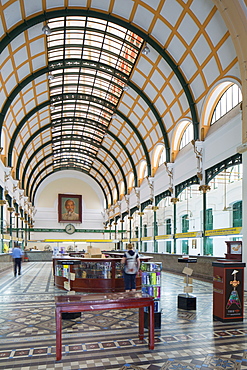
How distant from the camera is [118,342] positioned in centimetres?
582

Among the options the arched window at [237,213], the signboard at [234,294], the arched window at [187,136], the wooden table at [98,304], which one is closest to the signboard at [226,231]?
the arched window at [237,213]

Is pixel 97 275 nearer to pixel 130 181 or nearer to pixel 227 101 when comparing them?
pixel 227 101

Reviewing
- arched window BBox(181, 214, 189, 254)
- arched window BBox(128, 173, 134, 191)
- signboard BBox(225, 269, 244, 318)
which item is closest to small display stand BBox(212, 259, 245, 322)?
signboard BBox(225, 269, 244, 318)

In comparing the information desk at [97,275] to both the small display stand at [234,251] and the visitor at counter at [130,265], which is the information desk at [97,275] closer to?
the visitor at counter at [130,265]

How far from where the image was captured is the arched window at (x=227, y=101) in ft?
50.9

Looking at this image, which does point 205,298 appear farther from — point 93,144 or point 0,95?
point 93,144

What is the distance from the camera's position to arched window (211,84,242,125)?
1552cm

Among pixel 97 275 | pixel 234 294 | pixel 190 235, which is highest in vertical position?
pixel 190 235

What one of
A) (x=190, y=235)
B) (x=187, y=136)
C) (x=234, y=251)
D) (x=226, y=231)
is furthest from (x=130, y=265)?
(x=187, y=136)

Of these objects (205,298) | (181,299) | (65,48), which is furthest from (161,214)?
(181,299)

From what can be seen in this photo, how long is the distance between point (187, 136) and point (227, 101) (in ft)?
17.7

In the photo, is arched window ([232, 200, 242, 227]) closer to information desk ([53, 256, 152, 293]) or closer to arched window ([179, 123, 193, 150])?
arched window ([179, 123, 193, 150])

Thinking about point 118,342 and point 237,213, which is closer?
point 118,342

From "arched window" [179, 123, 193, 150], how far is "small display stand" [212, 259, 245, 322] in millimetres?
14634
